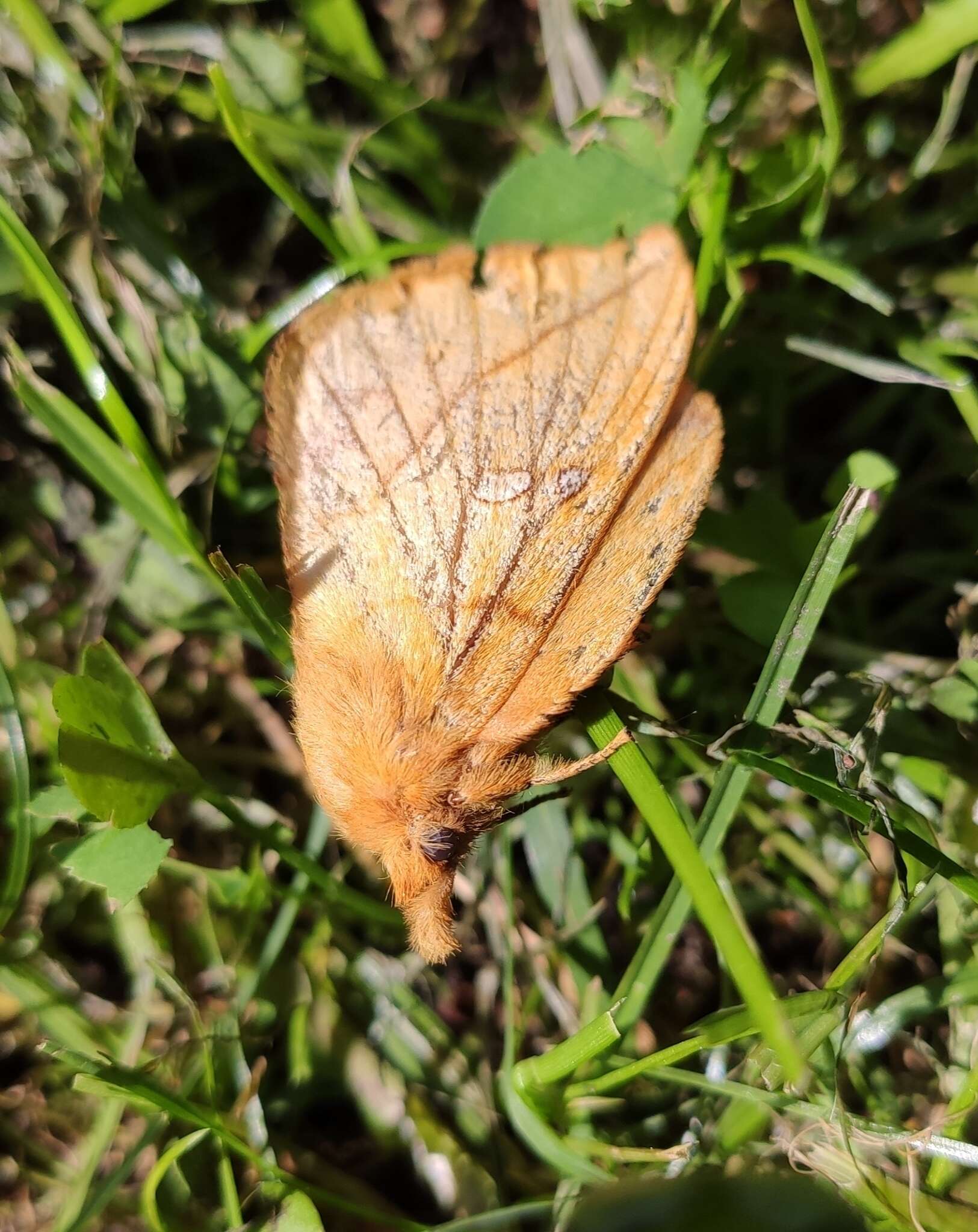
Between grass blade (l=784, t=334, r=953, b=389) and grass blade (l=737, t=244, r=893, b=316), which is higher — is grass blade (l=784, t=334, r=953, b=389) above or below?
below

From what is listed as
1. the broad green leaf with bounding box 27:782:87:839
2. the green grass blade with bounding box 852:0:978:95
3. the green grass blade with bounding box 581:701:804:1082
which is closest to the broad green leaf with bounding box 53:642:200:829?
the broad green leaf with bounding box 27:782:87:839

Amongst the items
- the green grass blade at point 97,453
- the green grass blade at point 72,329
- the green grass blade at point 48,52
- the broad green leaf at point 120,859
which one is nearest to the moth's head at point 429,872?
the broad green leaf at point 120,859

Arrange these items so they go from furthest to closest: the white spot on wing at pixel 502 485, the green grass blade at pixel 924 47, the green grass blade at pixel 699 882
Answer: the green grass blade at pixel 924 47 < the white spot on wing at pixel 502 485 < the green grass blade at pixel 699 882

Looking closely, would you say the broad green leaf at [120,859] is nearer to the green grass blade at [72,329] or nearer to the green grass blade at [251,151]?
the green grass blade at [72,329]

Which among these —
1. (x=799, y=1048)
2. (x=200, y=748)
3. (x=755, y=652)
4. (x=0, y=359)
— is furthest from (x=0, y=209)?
(x=799, y=1048)

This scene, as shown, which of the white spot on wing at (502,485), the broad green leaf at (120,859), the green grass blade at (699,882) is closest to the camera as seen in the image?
the green grass blade at (699,882)

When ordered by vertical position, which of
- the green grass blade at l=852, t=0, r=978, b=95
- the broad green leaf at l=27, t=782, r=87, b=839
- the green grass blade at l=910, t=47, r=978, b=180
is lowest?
the broad green leaf at l=27, t=782, r=87, b=839

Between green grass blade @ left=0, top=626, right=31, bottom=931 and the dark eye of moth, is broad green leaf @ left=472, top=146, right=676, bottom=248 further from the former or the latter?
green grass blade @ left=0, top=626, right=31, bottom=931

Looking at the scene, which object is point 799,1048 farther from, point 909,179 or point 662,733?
point 909,179
